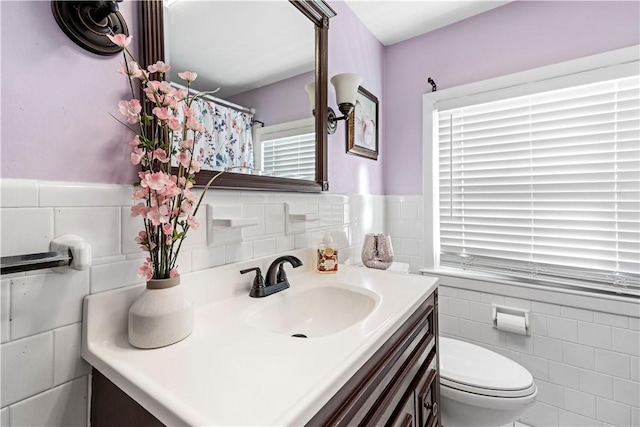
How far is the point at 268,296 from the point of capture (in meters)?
0.91

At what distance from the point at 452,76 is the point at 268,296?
1740 mm

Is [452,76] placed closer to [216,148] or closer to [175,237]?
[216,148]

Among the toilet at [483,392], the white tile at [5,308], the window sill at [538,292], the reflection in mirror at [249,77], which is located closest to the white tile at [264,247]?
the reflection in mirror at [249,77]

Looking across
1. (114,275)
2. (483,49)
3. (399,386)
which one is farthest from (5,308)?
(483,49)

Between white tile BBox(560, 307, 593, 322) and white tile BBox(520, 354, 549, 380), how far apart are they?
0.90ft

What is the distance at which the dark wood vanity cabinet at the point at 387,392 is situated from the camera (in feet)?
1.64

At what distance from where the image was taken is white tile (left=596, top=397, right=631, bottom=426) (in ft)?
4.41

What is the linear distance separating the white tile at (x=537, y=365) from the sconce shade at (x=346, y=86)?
5.39 ft

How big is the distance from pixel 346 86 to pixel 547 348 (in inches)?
66.7

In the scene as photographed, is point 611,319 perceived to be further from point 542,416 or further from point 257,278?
point 257,278

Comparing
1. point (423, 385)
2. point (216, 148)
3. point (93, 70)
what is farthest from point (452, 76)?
point (93, 70)

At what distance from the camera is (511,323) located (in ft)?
5.11

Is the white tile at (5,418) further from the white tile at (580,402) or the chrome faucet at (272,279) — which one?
the white tile at (580,402)

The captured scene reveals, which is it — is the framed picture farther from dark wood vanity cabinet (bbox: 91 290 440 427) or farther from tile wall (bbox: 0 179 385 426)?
tile wall (bbox: 0 179 385 426)
